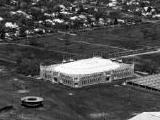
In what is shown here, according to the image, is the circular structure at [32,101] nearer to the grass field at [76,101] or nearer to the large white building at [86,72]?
the grass field at [76,101]

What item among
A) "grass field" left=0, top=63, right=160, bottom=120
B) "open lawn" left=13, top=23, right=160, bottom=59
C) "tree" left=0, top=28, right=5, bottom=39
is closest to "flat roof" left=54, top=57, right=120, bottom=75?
"grass field" left=0, top=63, right=160, bottom=120

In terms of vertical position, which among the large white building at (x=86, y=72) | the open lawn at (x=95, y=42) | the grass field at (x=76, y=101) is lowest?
the grass field at (x=76, y=101)

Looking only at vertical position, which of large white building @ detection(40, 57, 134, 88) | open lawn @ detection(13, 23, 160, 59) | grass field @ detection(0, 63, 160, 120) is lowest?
grass field @ detection(0, 63, 160, 120)

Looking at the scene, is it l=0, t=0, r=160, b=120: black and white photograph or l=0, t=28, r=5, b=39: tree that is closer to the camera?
l=0, t=0, r=160, b=120: black and white photograph

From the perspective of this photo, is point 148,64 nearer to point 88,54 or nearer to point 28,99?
point 88,54

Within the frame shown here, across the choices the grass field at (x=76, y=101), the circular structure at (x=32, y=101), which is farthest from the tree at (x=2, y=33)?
the circular structure at (x=32, y=101)

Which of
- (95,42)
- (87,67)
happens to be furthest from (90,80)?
(95,42)

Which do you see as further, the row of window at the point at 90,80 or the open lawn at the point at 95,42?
the open lawn at the point at 95,42

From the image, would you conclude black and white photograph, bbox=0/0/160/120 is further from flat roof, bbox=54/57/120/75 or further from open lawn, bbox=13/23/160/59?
open lawn, bbox=13/23/160/59
